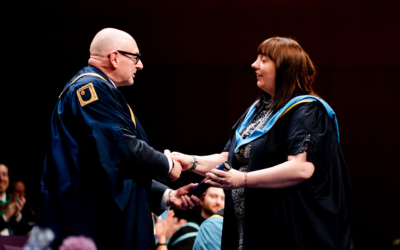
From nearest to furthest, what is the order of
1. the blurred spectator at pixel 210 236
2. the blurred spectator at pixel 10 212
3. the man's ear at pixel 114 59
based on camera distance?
the man's ear at pixel 114 59
the blurred spectator at pixel 210 236
the blurred spectator at pixel 10 212

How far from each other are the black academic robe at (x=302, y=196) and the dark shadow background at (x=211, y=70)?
2.87m

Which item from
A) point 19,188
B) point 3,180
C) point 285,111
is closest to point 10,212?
point 3,180

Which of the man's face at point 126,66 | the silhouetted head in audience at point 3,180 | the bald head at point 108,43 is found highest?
the bald head at point 108,43

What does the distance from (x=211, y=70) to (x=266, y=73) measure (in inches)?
110

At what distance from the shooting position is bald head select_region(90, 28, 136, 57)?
1993 mm

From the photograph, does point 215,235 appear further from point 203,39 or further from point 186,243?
point 203,39

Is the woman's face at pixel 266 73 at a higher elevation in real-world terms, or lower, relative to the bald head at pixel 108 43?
lower

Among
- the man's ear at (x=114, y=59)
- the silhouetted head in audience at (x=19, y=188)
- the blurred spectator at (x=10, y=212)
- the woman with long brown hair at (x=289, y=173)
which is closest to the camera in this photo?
the woman with long brown hair at (x=289, y=173)

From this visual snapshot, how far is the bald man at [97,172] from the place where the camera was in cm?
169

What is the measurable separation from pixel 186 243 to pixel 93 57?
5.00 ft

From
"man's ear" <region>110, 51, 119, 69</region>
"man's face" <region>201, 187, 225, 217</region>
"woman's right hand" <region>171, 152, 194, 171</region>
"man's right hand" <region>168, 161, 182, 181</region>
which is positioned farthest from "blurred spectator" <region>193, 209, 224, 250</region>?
"man's ear" <region>110, 51, 119, 69</region>

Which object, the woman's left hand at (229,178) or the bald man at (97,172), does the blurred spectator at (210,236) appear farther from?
the woman's left hand at (229,178)

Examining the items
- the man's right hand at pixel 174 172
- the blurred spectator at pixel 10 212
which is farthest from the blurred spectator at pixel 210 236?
the blurred spectator at pixel 10 212

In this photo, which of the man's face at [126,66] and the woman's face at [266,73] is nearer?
the woman's face at [266,73]
